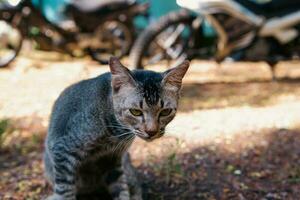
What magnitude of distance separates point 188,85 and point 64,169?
4331mm

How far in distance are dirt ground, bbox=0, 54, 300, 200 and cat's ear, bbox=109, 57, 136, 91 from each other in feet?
3.49

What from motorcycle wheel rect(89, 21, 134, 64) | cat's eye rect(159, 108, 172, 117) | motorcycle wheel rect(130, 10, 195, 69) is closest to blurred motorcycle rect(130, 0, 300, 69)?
motorcycle wheel rect(130, 10, 195, 69)

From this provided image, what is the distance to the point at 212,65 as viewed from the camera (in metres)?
9.09

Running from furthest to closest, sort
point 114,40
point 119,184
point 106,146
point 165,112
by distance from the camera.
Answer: point 114,40
point 119,184
point 106,146
point 165,112

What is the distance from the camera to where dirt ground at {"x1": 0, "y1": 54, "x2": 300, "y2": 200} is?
13.5 feet

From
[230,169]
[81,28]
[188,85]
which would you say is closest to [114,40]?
[81,28]

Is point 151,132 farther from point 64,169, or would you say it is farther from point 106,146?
point 64,169

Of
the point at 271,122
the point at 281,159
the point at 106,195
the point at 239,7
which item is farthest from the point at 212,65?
the point at 106,195

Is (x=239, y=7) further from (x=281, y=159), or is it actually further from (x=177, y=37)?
(x=281, y=159)

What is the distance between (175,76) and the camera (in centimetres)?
327

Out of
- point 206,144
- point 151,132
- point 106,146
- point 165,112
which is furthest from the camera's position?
point 206,144

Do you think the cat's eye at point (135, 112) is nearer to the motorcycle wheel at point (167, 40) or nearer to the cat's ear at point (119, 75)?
the cat's ear at point (119, 75)

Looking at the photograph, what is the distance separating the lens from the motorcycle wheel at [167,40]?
7.23 m

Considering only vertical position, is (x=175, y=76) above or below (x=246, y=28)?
Result: above
